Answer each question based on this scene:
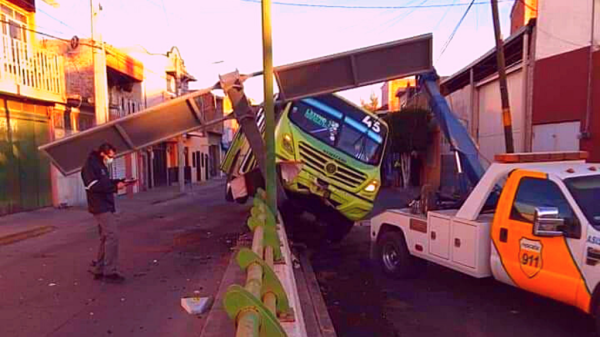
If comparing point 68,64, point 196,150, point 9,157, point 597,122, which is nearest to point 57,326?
point 9,157

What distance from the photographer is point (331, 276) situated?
27.7 feet

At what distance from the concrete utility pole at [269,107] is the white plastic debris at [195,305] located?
8.90 ft

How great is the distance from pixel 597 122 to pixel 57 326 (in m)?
14.6

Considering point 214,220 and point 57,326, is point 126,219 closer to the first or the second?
point 214,220

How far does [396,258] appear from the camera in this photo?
26.4 ft

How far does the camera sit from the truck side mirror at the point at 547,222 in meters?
4.99

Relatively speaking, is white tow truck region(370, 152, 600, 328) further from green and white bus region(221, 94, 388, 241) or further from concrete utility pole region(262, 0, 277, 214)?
green and white bus region(221, 94, 388, 241)

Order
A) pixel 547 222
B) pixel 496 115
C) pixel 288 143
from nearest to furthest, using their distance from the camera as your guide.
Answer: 1. pixel 547 222
2. pixel 288 143
3. pixel 496 115

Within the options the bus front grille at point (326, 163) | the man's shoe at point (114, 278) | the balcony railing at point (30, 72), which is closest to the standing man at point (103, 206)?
the man's shoe at point (114, 278)

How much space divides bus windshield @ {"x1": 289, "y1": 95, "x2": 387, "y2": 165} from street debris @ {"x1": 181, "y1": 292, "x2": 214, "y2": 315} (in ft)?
17.6

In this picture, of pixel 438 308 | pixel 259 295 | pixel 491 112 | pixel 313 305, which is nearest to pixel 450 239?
pixel 438 308

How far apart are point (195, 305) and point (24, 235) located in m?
8.59

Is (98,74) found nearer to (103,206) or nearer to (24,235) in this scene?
(24,235)

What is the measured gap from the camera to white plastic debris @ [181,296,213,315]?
5727mm
